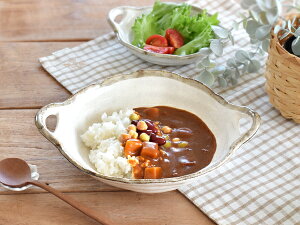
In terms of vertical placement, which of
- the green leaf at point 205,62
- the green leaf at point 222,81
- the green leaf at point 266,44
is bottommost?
the green leaf at point 222,81

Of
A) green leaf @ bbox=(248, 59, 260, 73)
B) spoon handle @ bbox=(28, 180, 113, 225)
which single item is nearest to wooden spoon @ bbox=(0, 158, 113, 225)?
spoon handle @ bbox=(28, 180, 113, 225)

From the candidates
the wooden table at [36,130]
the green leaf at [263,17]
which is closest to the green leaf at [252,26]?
the green leaf at [263,17]

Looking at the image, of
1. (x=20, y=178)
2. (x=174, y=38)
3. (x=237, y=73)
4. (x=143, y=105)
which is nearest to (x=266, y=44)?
(x=237, y=73)

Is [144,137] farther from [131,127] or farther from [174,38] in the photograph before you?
[174,38]

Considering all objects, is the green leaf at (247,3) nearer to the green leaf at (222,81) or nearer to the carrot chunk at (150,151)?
the green leaf at (222,81)

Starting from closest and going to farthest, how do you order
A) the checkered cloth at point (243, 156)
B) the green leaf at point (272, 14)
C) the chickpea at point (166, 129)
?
1. the checkered cloth at point (243, 156)
2. the chickpea at point (166, 129)
3. the green leaf at point (272, 14)

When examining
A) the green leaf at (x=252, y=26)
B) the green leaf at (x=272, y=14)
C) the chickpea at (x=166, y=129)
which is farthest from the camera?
the green leaf at (x=252, y=26)

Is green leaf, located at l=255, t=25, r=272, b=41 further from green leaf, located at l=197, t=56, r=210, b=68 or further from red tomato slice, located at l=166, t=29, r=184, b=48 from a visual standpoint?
red tomato slice, located at l=166, t=29, r=184, b=48
